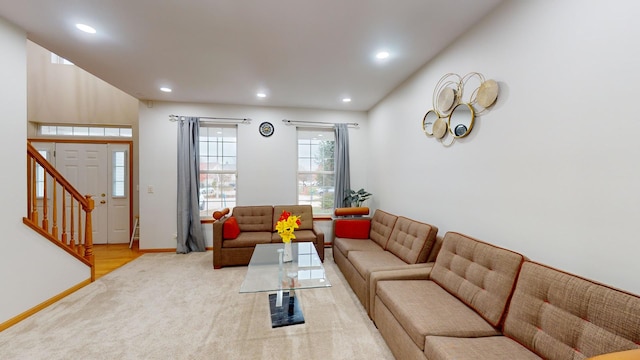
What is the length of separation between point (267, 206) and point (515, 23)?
3.87 meters

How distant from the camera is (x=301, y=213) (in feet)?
14.4

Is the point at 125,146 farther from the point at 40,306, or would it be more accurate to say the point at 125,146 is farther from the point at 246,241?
the point at 246,241

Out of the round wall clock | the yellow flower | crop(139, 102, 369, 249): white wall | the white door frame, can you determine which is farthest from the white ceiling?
the yellow flower

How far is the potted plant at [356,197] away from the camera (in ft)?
14.8

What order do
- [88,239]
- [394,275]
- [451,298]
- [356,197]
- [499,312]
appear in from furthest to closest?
1. [356,197]
2. [88,239]
3. [394,275]
4. [451,298]
5. [499,312]

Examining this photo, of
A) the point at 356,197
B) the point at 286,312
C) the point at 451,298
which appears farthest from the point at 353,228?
the point at 451,298

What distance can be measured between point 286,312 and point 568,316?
2.00m

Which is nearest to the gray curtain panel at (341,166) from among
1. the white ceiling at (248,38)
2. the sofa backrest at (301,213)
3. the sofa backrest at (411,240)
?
the sofa backrest at (301,213)

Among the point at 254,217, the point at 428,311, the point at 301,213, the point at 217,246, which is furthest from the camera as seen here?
the point at 301,213

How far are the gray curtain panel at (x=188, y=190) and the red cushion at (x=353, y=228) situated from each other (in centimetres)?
252

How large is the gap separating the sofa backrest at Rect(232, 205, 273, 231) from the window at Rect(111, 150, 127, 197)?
2.52 meters

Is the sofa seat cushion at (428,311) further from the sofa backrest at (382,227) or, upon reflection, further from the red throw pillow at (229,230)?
the red throw pillow at (229,230)

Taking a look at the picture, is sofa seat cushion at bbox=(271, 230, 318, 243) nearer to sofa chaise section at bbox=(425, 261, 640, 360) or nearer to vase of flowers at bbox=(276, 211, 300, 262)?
vase of flowers at bbox=(276, 211, 300, 262)

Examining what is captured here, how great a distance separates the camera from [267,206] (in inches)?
173
